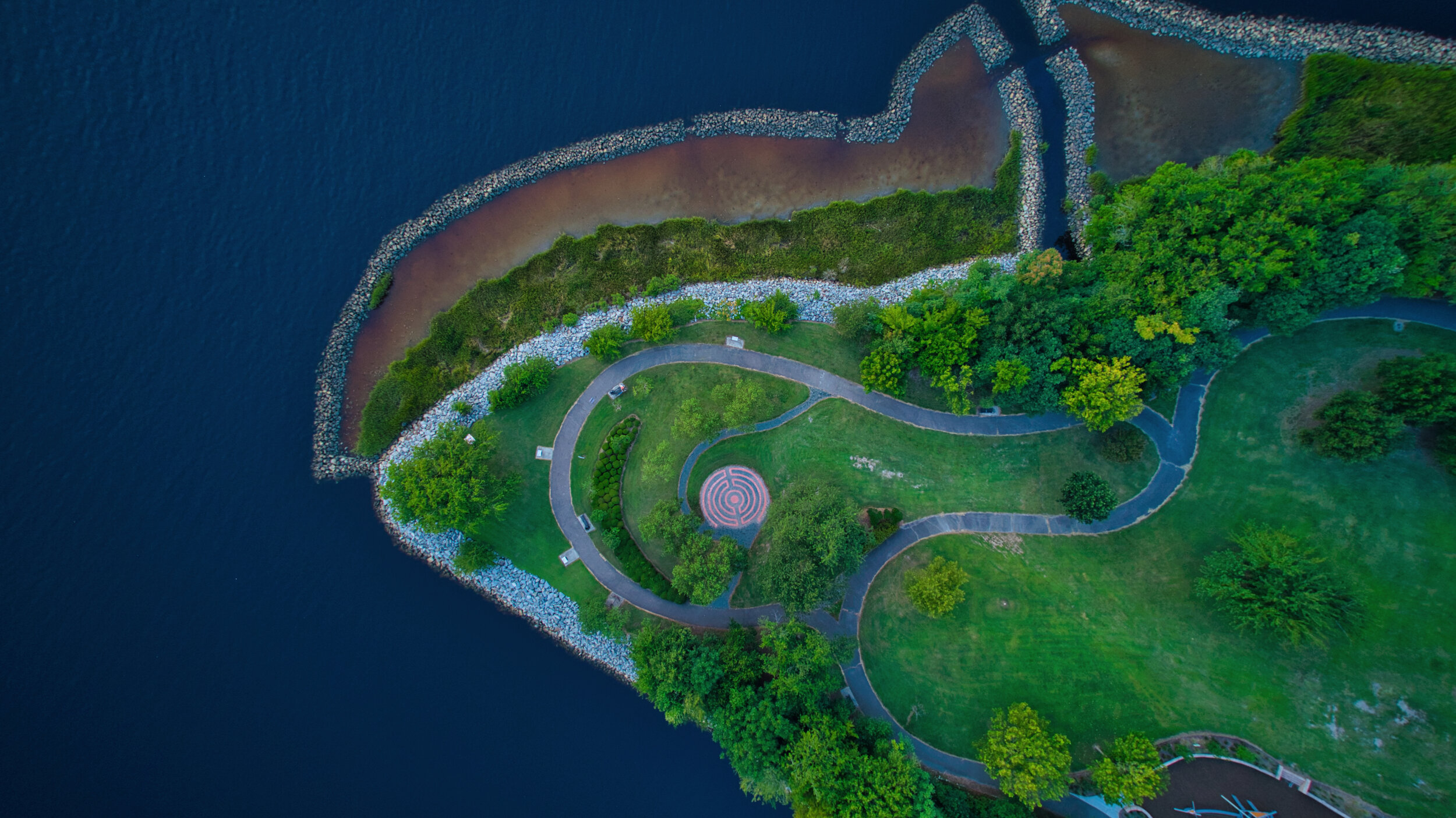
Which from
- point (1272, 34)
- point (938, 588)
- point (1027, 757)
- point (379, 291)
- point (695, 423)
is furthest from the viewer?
point (379, 291)

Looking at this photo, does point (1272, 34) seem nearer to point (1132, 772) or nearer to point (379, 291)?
point (1132, 772)

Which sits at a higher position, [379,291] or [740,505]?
[379,291]

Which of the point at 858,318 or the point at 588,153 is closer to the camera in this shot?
the point at 858,318

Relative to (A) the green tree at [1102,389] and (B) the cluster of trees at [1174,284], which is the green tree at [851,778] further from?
(A) the green tree at [1102,389]

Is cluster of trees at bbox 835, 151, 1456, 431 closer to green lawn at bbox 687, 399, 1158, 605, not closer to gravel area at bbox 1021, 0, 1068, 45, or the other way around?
green lawn at bbox 687, 399, 1158, 605

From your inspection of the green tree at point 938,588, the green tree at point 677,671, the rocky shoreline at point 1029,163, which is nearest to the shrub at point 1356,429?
the rocky shoreline at point 1029,163

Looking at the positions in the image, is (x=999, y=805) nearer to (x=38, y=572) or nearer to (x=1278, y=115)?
(x=1278, y=115)

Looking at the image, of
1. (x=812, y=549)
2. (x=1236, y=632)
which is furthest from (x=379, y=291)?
(x=1236, y=632)
